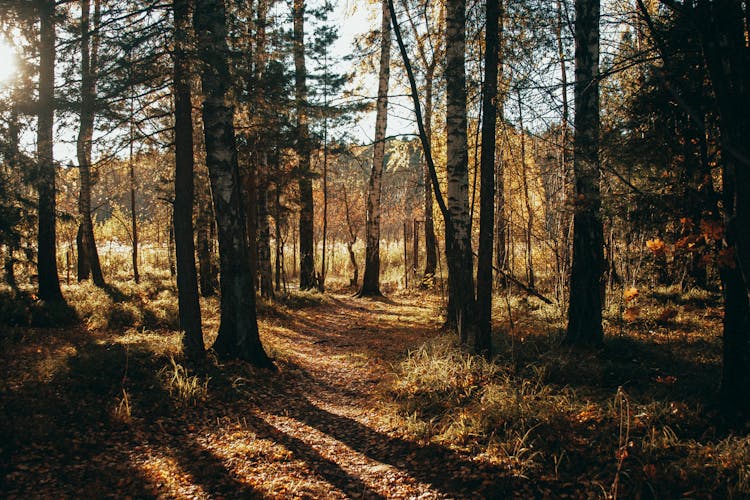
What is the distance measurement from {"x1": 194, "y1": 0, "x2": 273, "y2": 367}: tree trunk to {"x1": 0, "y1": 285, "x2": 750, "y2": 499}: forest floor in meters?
0.53

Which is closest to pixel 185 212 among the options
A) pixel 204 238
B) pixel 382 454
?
pixel 382 454

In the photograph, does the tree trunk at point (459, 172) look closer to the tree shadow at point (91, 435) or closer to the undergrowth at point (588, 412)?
the undergrowth at point (588, 412)

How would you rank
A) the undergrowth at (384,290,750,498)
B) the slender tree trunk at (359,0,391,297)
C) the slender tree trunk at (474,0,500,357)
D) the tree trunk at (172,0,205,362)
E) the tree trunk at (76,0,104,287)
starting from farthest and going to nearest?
the slender tree trunk at (359,0,391,297)
the tree trunk at (172,0,205,362)
the tree trunk at (76,0,104,287)
the slender tree trunk at (474,0,500,357)
the undergrowth at (384,290,750,498)

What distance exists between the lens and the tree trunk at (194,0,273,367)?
6.27 m

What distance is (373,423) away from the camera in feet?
16.9

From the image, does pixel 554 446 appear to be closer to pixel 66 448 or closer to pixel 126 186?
pixel 66 448

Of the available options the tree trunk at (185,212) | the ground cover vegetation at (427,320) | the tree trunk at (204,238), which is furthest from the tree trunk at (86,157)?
the tree trunk at (204,238)

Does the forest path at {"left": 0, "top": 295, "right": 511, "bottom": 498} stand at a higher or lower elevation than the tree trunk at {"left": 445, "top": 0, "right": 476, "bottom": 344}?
lower

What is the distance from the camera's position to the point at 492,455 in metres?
4.01

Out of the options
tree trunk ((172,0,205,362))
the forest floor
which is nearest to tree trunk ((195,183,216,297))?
the forest floor

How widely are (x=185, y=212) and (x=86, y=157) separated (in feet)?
29.9

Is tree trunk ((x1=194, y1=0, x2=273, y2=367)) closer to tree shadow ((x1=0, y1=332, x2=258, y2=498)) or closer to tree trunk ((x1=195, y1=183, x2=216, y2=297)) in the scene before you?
tree shadow ((x1=0, y1=332, x2=258, y2=498))

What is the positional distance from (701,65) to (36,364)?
29.8 feet

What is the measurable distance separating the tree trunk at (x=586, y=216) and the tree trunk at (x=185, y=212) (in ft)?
19.4
